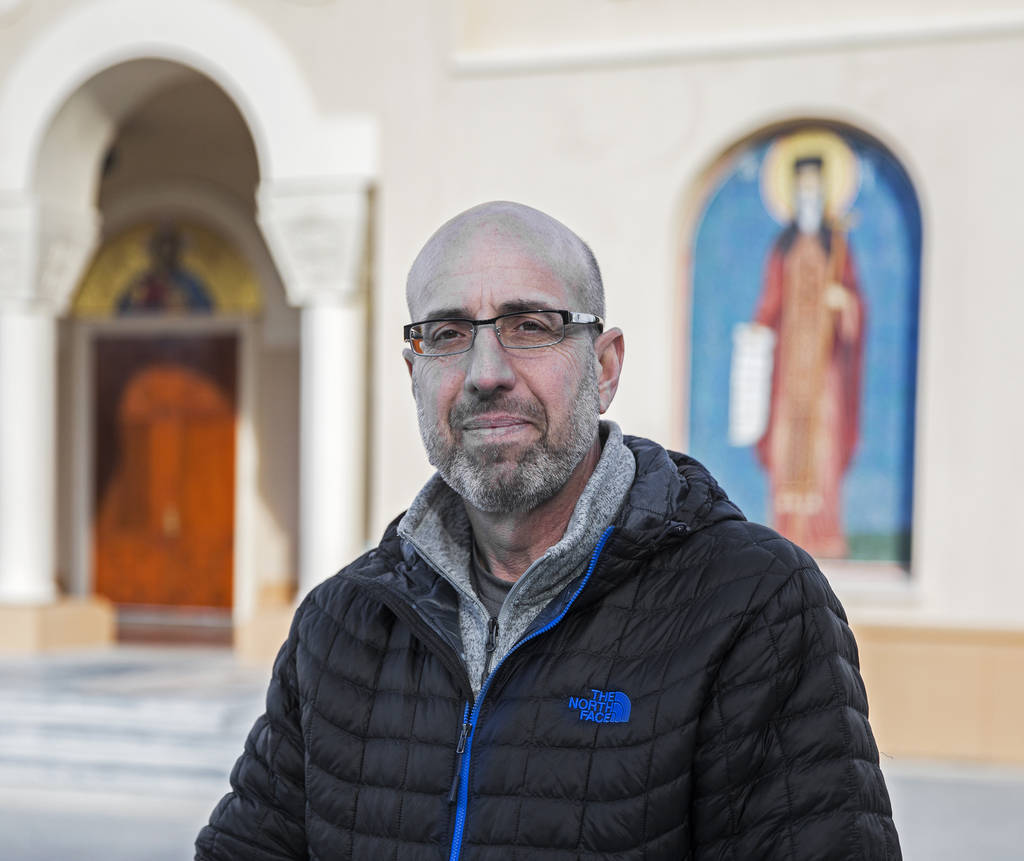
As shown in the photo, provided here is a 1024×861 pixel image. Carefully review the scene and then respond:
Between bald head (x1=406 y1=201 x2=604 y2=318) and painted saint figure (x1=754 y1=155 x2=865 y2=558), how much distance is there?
16.6ft

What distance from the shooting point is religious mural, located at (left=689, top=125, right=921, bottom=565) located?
20.5ft

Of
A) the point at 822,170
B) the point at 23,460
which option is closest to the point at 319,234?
the point at 23,460

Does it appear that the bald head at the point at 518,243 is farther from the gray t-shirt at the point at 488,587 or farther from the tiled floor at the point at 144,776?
the tiled floor at the point at 144,776

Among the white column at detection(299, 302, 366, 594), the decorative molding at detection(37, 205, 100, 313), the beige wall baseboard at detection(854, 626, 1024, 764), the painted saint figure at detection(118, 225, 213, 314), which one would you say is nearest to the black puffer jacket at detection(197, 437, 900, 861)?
the beige wall baseboard at detection(854, 626, 1024, 764)

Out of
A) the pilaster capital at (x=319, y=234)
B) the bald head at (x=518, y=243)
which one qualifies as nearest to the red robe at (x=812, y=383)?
the pilaster capital at (x=319, y=234)

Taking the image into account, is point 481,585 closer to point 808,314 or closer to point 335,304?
point 808,314

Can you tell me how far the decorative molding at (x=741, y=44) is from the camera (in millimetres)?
5941

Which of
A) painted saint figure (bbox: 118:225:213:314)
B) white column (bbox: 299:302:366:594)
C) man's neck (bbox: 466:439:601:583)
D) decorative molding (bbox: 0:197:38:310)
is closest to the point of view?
man's neck (bbox: 466:439:601:583)

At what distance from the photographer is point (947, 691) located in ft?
19.7

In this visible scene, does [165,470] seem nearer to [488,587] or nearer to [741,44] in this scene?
[741,44]

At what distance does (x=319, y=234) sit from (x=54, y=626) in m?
3.41

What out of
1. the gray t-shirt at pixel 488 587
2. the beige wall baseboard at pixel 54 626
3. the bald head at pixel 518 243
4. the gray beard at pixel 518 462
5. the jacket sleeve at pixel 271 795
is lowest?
the beige wall baseboard at pixel 54 626

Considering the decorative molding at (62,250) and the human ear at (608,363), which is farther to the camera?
the decorative molding at (62,250)

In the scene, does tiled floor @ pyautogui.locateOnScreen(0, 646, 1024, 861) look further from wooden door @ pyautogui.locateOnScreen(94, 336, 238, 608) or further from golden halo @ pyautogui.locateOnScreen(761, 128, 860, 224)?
golden halo @ pyautogui.locateOnScreen(761, 128, 860, 224)
